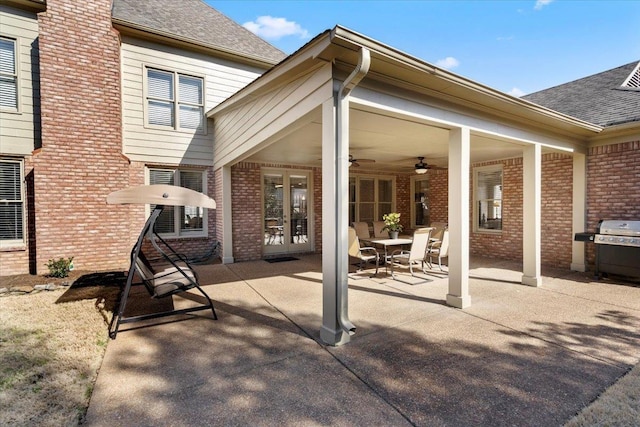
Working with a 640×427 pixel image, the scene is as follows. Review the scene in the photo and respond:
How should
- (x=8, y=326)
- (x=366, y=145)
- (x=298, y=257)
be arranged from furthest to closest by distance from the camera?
(x=298, y=257), (x=366, y=145), (x=8, y=326)

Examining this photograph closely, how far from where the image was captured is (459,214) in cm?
445

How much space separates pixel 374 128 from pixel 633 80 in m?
8.12

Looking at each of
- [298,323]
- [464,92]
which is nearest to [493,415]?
[298,323]

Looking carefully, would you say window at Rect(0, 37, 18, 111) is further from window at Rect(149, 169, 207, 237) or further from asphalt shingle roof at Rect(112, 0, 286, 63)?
window at Rect(149, 169, 207, 237)

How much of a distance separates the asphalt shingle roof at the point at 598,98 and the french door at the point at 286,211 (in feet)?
23.1

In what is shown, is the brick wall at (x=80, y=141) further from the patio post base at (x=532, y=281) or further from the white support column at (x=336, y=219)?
the patio post base at (x=532, y=281)

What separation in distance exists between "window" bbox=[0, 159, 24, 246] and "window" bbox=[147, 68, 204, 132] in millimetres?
2912

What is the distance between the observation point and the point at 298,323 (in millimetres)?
3900

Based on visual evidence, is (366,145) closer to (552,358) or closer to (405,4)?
(405,4)

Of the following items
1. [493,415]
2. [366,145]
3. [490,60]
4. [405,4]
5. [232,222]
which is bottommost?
[493,415]

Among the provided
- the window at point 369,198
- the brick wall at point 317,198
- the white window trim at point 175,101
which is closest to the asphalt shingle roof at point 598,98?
the window at point 369,198

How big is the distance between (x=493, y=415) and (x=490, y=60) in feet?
26.7

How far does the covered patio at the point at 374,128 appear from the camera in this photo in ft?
10.6

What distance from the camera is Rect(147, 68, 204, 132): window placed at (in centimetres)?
772
